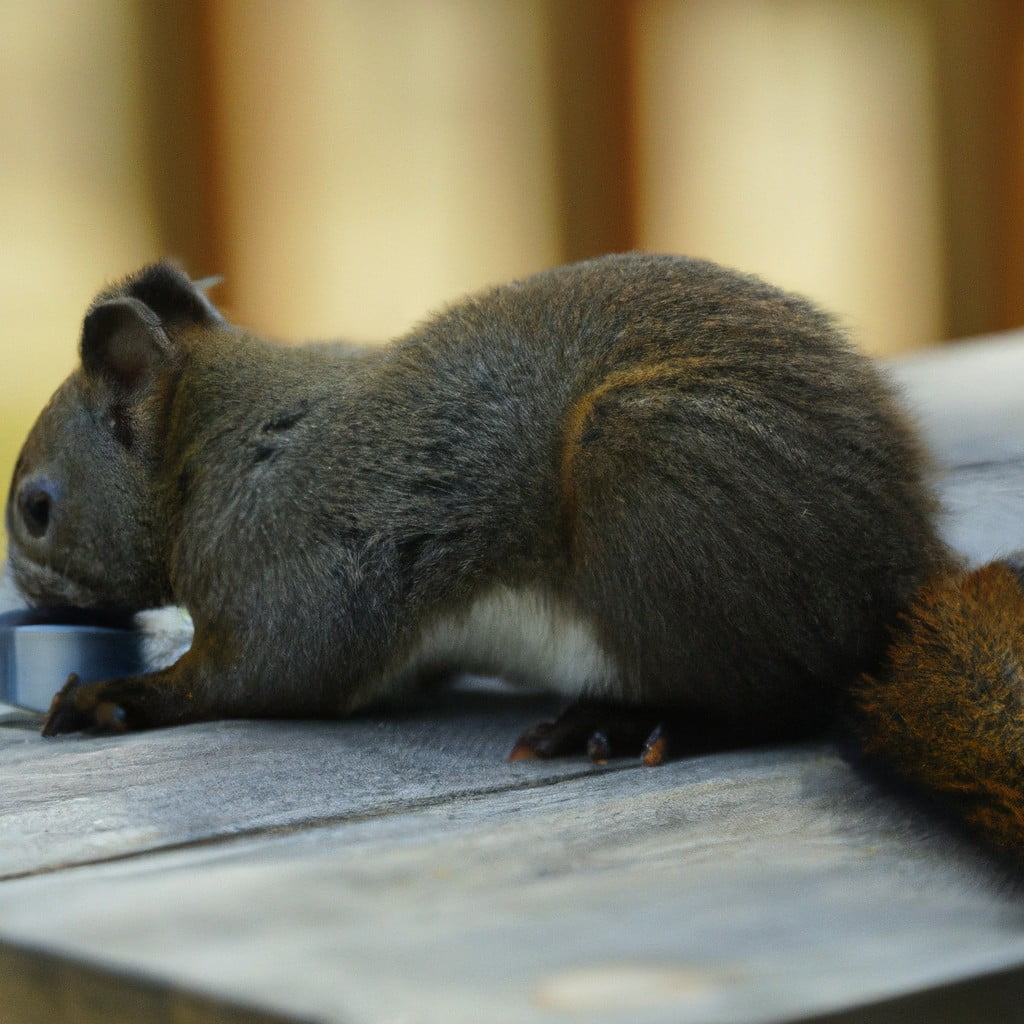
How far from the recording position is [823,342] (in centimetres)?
250

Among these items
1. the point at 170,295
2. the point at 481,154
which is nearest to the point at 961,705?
the point at 170,295

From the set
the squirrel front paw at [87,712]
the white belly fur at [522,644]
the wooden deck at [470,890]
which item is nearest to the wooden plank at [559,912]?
the wooden deck at [470,890]

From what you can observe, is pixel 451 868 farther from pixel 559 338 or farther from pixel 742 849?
pixel 559 338

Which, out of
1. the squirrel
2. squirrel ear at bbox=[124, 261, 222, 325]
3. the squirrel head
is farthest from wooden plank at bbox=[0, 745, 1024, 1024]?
squirrel ear at bbox=[124, 261, 222, 325]

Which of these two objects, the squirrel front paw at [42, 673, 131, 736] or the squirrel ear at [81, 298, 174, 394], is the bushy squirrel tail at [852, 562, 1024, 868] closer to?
the squirrel front paw at [42, 673, 131, 736]

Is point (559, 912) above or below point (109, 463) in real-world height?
below

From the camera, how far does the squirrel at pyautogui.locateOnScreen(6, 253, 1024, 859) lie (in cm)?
227

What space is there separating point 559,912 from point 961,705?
729 millimetres

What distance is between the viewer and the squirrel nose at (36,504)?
2.99m

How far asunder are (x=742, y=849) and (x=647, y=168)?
570 cm

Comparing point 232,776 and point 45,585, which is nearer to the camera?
point 232,776

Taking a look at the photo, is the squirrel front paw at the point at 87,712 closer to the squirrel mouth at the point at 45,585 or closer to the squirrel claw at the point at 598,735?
the squirrel mouth at the point at 45,585

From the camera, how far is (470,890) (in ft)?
5.01

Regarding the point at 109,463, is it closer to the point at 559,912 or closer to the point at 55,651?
the point at 55,651
